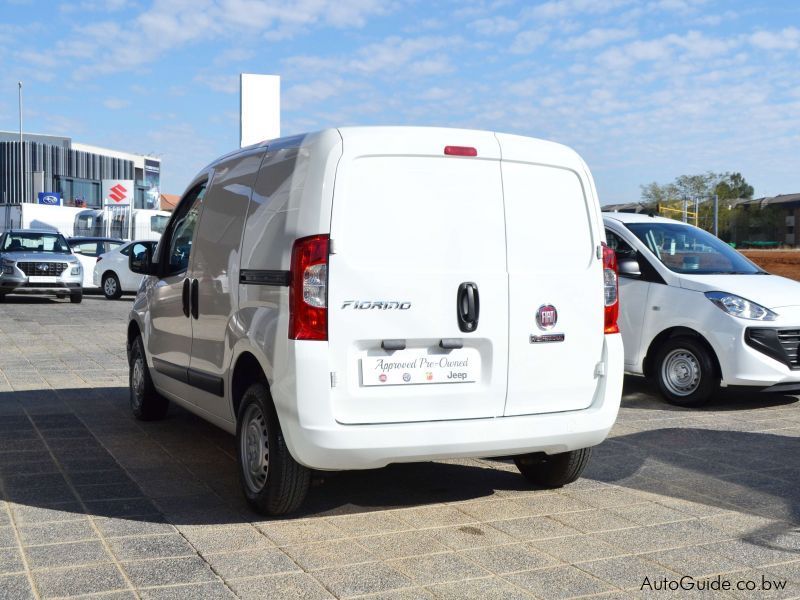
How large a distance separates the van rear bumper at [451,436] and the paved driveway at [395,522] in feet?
1.25

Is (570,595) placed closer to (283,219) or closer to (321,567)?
(321,567)

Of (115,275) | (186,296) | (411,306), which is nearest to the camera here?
(411,306)

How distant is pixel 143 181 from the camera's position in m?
109

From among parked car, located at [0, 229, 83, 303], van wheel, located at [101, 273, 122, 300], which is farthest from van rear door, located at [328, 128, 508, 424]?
van wheel, located at [101, 273, 122, 300]

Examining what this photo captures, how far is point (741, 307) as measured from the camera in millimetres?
8586

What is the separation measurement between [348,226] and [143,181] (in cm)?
10882

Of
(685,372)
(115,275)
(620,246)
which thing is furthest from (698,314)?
(115,275)

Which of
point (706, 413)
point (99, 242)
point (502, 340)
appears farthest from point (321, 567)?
point (99, 242)

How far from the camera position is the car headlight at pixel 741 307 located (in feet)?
27.9

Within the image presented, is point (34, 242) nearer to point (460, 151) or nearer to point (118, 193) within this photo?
point (460, 151)

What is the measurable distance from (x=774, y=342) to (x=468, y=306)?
456cm

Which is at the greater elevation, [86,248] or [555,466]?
[86,248]

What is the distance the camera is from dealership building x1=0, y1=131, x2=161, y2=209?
86375 millimetres

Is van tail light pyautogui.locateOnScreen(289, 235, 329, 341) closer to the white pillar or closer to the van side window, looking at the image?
the van side window
